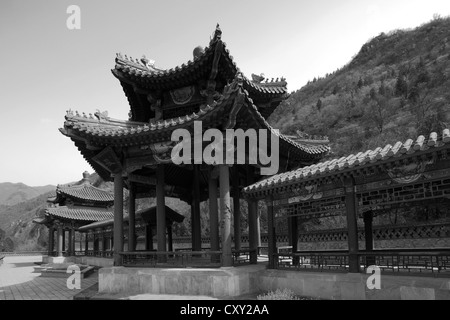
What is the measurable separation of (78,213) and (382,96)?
40.1m

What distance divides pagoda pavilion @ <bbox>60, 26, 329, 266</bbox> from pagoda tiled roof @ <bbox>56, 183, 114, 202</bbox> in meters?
20.2

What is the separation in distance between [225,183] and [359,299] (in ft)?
15.6

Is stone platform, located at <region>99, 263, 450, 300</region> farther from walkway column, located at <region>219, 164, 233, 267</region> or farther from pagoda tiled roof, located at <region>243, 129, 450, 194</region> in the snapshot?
pagoda tiled roof, located at <region>243, 129, 450, 194</region>

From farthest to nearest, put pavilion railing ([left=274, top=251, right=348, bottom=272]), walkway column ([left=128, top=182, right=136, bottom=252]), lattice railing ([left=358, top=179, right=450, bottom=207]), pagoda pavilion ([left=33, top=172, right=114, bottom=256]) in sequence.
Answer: pagoda pavilion ([left=33, top=172, right=114, bottom=256]) → walkway column ([left=128, top=182, right=136, bottom=252]) → pavilion railing ([left=274, top=251, right=348, bottom=272]) → lattice railing ([left=358, top=179, right=450, bottom=207])

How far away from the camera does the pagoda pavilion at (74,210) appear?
32591 mm

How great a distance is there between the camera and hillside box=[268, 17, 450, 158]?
41.6 meters

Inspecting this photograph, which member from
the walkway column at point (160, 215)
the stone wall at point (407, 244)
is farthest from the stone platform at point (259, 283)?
the stone wall at point (407, 244)

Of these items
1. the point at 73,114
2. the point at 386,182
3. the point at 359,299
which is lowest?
the point at 359,299

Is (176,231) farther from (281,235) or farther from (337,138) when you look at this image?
(337,138)

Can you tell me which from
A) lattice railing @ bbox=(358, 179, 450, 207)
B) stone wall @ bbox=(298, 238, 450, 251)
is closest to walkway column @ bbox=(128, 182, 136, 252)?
lattice railing @ bbox=(358, 179, 450, 207)

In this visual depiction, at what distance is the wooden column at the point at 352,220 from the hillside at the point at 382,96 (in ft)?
80.8

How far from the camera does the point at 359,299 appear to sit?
9062mm

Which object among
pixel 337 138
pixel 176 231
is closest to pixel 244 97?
pixel 176 231

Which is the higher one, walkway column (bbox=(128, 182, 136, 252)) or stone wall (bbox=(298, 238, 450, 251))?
walkway column (bbox=(128, 182, 136, 252))
